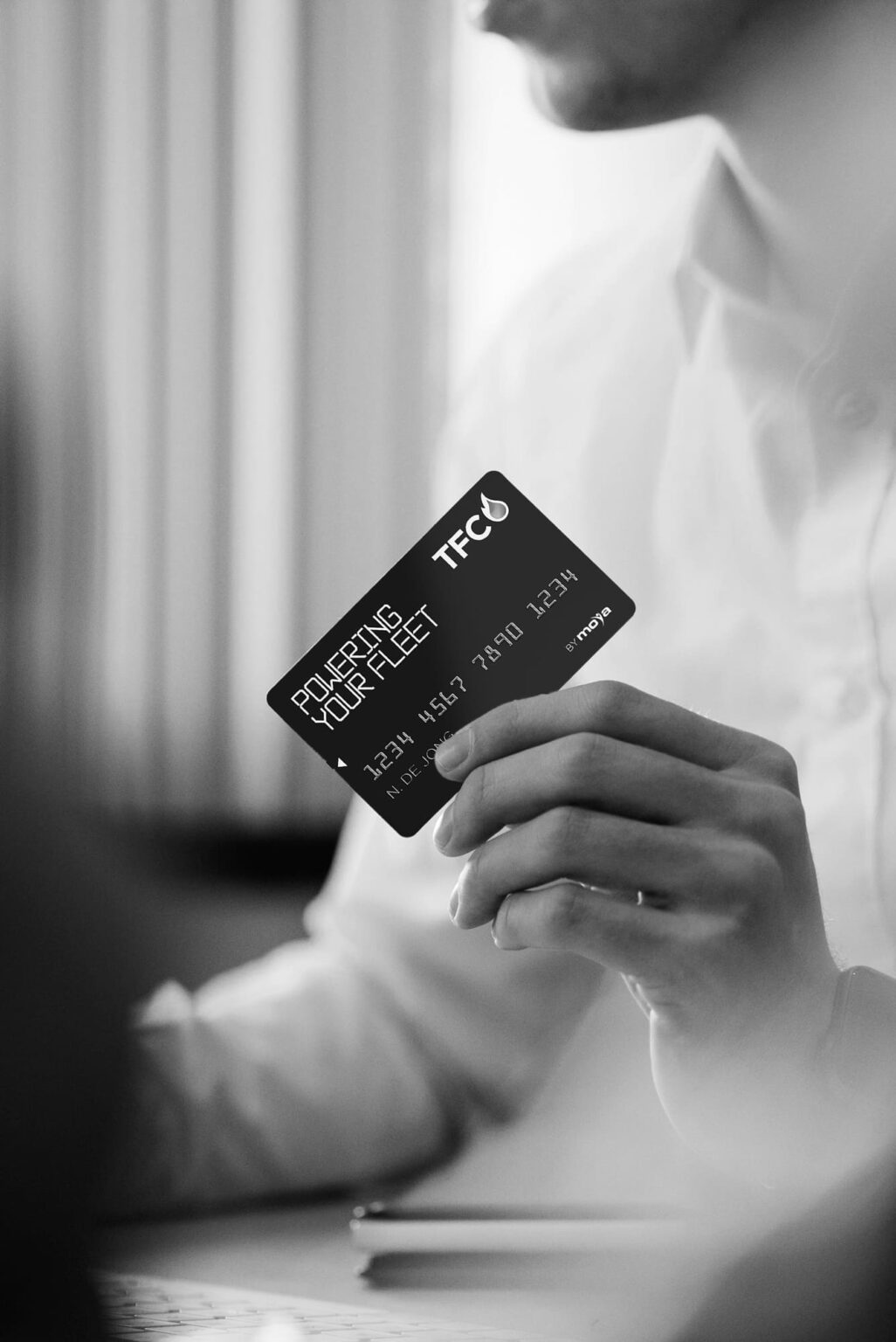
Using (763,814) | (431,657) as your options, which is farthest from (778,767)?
(431,657)

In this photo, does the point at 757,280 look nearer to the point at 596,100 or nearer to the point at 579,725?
the point at 596,100

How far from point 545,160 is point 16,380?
133 centimetres

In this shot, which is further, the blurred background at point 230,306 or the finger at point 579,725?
the blurred background at point 230,306

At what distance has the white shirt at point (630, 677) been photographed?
717mm

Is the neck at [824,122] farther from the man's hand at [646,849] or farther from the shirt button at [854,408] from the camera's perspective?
the man's hand at [646,849]

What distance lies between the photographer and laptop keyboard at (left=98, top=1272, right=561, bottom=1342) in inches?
18.8

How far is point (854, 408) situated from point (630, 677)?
0.19m

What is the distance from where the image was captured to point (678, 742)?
0.50 meters

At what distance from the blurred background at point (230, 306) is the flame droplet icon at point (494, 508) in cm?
174

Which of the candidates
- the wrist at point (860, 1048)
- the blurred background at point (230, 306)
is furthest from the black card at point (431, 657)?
the blurred background at point (230, 306)

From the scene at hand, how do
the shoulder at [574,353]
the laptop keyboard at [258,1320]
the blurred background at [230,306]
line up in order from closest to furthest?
the laptop keyboard at [258,1320] < the shoulder at [574,353] < the blurred background at [230,306]

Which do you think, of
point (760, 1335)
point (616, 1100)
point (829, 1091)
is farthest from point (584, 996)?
point (760, 1335)

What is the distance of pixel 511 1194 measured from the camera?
2.28ft

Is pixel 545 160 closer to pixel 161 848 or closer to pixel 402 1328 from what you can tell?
pixel 161 848
